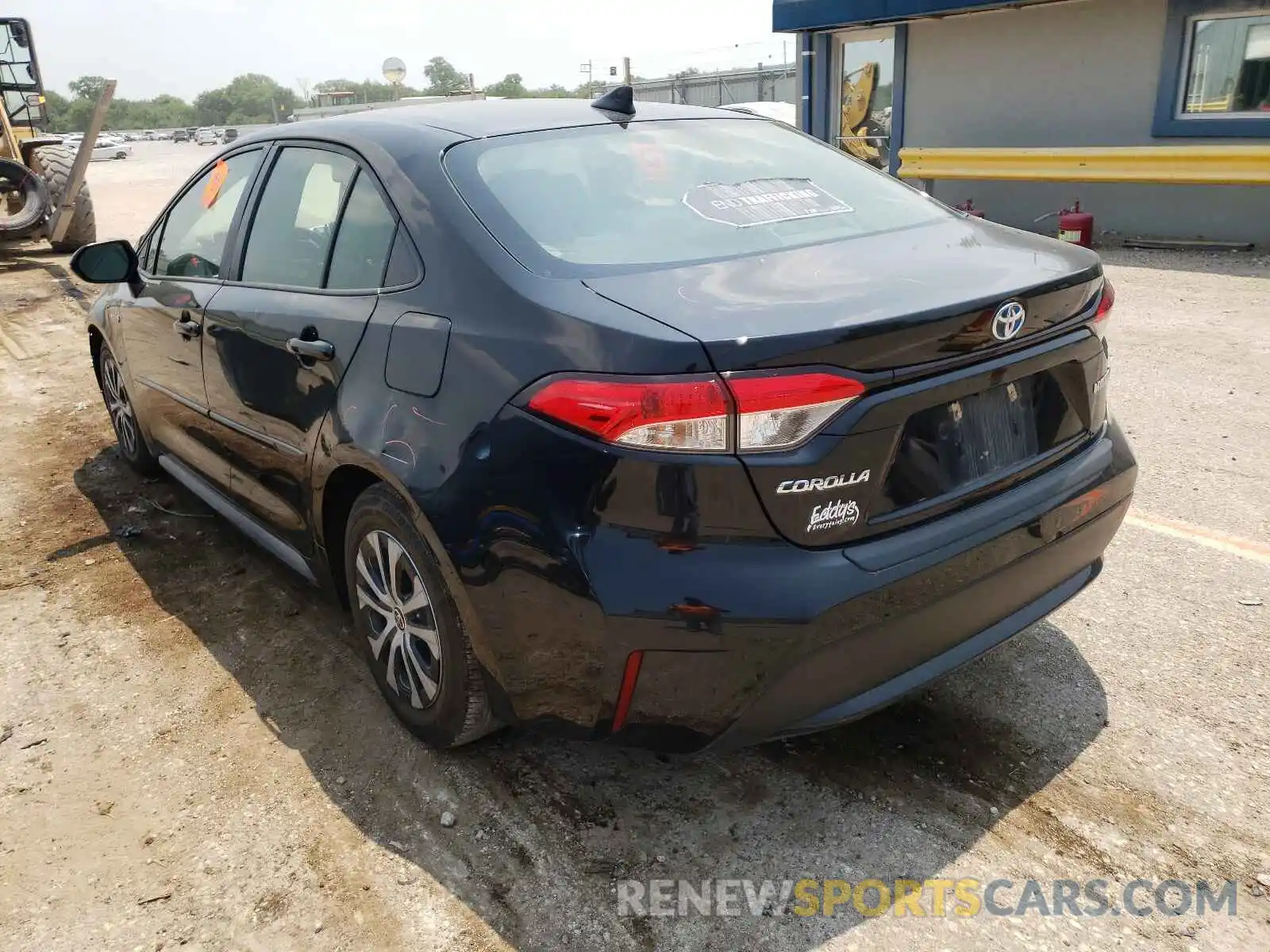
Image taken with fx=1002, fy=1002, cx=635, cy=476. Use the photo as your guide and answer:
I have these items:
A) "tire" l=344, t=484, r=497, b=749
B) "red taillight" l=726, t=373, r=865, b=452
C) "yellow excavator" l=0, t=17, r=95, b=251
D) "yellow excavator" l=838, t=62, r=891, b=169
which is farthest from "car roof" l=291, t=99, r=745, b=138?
"yellow excavator" l=838, t=62, r=891, b=169

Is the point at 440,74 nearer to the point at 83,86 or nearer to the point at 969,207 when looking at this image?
the point at 83,86

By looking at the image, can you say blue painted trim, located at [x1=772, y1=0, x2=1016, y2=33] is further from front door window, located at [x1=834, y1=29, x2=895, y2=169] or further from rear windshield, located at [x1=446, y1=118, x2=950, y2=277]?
rear windshield, located at [x1=446, y1=118, x2=950, y2=277]

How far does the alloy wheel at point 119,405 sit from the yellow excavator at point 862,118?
12.0m

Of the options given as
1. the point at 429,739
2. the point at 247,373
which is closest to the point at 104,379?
the point at 247,373

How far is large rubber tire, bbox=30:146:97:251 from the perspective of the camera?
12688 millimetres

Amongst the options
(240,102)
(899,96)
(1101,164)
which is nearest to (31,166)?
(899,96)

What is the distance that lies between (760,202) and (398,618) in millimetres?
1573

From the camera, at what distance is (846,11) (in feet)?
44.3

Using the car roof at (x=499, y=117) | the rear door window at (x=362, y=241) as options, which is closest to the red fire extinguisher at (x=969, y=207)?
the car roof at (x=499, y=117)

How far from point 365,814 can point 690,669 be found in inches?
43.4

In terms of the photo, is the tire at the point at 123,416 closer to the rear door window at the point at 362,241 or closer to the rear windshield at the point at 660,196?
the rear door window at the point at 362,241

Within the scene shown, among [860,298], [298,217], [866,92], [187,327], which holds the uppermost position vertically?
[866,92]

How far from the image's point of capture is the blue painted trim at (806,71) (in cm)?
1486

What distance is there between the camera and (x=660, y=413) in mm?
2033
